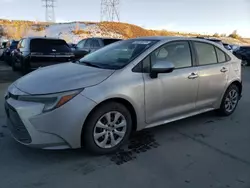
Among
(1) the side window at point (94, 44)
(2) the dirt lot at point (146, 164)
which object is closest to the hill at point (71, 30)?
(1) the side window at point (94, 44)

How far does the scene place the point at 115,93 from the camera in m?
3.38

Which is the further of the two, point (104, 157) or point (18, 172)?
point (104, 157)

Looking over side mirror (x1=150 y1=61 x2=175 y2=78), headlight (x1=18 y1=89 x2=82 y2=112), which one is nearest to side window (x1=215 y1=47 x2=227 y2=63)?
side mirror (x1=150 y1=61 x2=175 y2=78)

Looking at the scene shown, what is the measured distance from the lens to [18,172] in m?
3.05

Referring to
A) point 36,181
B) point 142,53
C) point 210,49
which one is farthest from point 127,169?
point 210,49

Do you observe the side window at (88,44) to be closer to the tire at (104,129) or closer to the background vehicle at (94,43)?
the background vehicle at (94,43)

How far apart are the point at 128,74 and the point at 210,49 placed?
1980 mm

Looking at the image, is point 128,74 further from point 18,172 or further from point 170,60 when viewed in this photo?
point 18,172

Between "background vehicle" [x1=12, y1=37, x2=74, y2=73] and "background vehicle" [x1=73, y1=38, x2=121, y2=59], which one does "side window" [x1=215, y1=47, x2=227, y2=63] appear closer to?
"background vehicle" [x1=12, y1=37, x2=74, y2=73]

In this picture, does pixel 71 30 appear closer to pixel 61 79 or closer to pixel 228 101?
pixel 228 101

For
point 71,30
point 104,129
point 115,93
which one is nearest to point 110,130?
point 104,129

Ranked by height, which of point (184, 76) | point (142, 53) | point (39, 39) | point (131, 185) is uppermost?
point (39, 39)

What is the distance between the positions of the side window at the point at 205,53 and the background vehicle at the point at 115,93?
0.01m

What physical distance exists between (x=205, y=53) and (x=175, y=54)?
0.76 m
